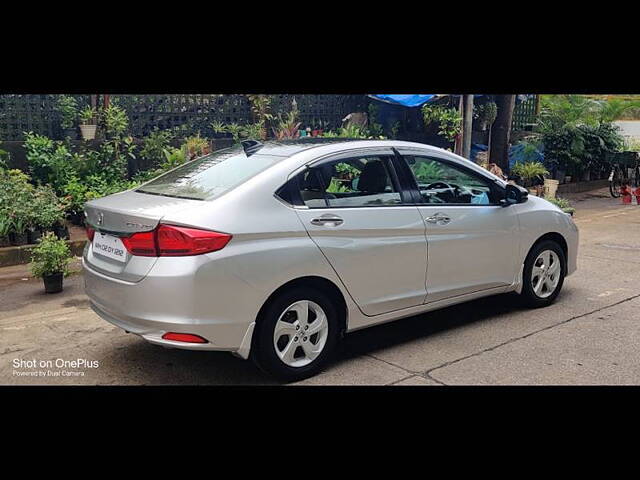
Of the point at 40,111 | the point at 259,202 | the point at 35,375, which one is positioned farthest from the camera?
the point at 40,111

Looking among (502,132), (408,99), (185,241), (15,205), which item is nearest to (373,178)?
(185,241)

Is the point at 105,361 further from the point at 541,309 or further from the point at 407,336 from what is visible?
the point at 541,309

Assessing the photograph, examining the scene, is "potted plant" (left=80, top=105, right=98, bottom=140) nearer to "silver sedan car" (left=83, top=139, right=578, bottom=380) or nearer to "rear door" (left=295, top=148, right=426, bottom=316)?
"silver sedan car" (left=83, top=139, right=578, bottom=380)

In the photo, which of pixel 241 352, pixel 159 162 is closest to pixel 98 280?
pixel 241 352

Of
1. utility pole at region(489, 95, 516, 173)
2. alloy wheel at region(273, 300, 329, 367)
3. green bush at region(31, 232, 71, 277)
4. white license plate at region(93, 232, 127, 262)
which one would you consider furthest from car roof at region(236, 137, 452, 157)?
utility pole at region(489, 95, 516, 173)

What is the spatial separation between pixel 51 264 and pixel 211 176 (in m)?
2.71

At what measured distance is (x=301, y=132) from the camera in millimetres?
11922

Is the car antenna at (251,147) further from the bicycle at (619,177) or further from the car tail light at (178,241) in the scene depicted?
the bicycle at (619,177)

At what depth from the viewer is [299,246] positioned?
13.1 ft

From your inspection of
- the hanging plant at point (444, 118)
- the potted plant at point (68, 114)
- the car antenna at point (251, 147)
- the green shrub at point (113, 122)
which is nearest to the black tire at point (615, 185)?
the hanging plant at point (444, 118)

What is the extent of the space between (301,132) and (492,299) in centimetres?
681

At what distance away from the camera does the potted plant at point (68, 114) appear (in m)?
9.95

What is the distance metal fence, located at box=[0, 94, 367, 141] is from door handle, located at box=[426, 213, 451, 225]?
7.09 metres

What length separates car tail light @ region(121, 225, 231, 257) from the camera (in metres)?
3.63
